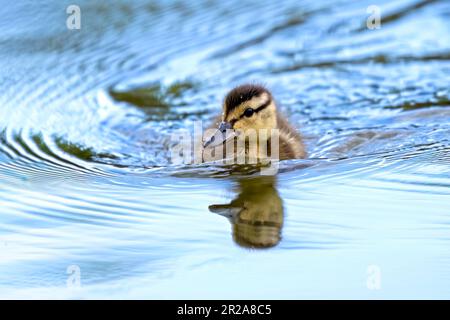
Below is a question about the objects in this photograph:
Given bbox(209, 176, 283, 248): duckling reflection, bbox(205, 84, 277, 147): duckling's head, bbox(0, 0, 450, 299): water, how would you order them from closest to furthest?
bbox(0, 0, 450, 299): water < bbox(209, 176, 283, 248): duckling reflection < bbox(205, 84, 277, 147): duckling's head

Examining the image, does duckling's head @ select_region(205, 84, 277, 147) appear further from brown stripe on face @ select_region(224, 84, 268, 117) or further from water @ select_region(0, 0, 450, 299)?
water @ select_region(0, 0, 450, 299)

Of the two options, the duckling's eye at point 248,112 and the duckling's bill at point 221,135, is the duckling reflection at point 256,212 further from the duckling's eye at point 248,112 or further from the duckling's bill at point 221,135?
the duckling's eye at point 248,112

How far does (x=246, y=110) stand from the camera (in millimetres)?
4629

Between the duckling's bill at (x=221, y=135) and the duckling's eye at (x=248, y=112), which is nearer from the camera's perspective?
the duckling's bill at (x=221, y=135)

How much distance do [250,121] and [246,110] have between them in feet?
0.23

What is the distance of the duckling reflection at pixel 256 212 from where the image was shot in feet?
10.3

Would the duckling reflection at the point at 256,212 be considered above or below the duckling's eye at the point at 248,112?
below

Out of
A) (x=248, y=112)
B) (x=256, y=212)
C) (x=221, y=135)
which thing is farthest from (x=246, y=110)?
(x=256, y=212)

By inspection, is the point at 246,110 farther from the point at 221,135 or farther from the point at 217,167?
the point at 217,167

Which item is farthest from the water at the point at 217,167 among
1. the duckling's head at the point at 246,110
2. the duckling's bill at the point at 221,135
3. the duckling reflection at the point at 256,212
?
the duckling's head at the point at 246,110

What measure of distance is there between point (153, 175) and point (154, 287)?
59.7 inches

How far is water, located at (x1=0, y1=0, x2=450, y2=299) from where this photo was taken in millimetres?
2846

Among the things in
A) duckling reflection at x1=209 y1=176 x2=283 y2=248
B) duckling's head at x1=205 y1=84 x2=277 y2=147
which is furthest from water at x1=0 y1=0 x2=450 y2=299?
duckling's head at x1=205 y1=84 x2=277 y2=147

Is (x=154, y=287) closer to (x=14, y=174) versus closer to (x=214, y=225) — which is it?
(x=214, y=225)
